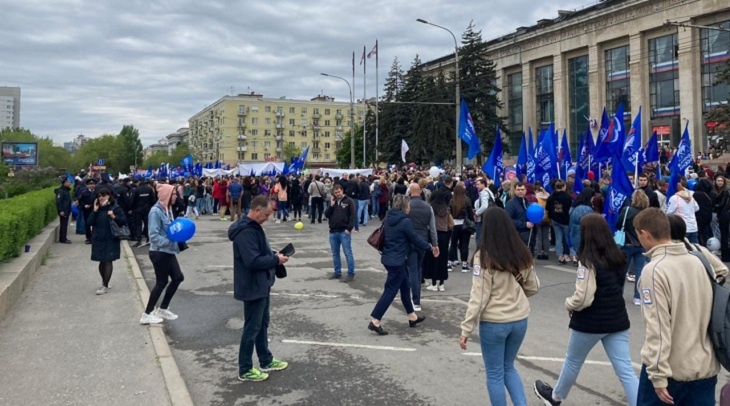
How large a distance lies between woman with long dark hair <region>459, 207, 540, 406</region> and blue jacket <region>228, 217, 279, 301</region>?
2.04 m

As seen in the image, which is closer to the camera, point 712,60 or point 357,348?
point 357,348

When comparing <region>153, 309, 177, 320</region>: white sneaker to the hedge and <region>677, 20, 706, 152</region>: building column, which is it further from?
<region>677, 20, 706, 152</region>: building column

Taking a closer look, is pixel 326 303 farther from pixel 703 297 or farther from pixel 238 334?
pixel 703 297

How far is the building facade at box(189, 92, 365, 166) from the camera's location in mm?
122812

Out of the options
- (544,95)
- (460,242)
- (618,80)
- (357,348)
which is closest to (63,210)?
(460,242)

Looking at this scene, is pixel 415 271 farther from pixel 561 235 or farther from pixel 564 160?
pixel 564 160

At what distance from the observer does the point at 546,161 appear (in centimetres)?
1611

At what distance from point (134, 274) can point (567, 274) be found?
831 cm

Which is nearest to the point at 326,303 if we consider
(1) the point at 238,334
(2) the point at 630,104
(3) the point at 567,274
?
(1) the point at 238,334

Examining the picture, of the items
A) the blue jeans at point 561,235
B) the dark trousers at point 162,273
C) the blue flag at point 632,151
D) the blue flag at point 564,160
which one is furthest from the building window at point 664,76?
the dark trousers at point 162,273

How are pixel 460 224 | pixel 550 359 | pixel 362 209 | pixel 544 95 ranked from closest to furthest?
1. pixel 550 359
2. pixel 460 224
3. pixel 362 209
4. pixel 544 95

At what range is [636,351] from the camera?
627 cm

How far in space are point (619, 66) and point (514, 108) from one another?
12.7m

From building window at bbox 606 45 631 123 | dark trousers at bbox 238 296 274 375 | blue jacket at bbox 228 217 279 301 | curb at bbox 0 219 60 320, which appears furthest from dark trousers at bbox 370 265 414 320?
building window at bbox 606 45 631 123
